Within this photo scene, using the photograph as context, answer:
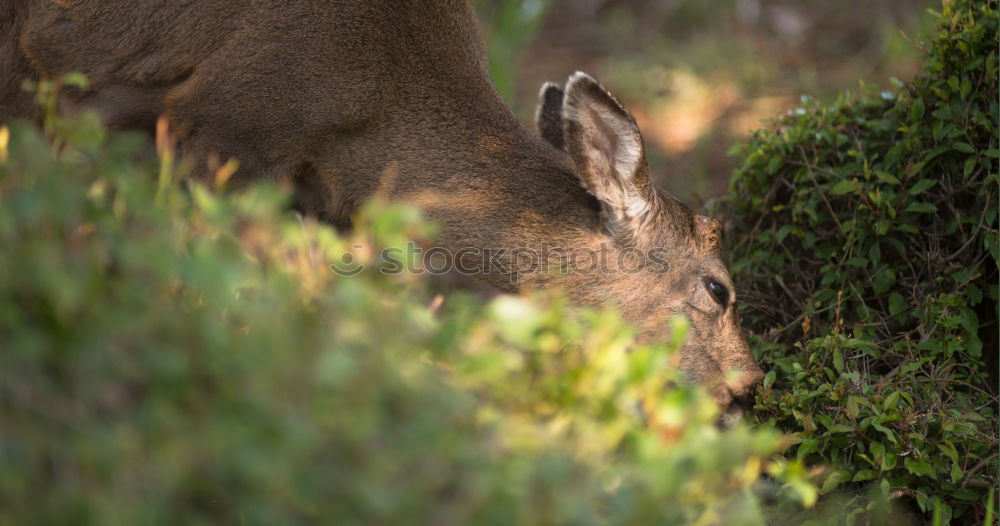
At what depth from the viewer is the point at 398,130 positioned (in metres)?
4.43

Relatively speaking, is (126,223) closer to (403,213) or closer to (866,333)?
(403,213)

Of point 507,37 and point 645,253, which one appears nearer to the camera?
point 645,253

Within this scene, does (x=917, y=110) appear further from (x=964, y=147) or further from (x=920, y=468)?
(x=920, y=468)

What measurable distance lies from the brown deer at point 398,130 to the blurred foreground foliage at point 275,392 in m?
2.04

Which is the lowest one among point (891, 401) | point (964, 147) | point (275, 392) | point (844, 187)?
point (275, 392)

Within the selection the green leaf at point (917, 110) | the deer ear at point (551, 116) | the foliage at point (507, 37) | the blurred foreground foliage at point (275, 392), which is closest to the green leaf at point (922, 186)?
the green leaf at point (917, 110)

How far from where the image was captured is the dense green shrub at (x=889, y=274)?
3713 millimetres

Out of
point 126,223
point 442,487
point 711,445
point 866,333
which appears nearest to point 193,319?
point 126,223

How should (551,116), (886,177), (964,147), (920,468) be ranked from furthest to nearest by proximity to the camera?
(551,116) → (886,177) → (964,147) → (920,468)

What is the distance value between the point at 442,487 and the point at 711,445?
568mm

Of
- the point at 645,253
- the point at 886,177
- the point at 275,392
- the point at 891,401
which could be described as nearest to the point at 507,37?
the point at 645,253

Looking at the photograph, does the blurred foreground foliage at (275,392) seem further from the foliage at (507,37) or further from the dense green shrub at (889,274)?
the foliage at (507,37)

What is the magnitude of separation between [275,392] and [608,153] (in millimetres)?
2866

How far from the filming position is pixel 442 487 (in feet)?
6.29
